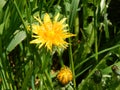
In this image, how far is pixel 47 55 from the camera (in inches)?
49.3

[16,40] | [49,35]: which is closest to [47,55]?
[49,35]

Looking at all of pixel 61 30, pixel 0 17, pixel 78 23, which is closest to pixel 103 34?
pixel 78 23

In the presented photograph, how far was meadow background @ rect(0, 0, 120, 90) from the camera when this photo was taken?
4.33 feet

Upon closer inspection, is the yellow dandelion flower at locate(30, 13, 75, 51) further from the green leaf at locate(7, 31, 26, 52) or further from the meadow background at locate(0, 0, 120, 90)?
the green leaf at locate(7, 31, 26, 52)

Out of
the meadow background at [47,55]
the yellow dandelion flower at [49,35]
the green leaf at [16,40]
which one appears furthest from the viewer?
the green leaf at [16,40]

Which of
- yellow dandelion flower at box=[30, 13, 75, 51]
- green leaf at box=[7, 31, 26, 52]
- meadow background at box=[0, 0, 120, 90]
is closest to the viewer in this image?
yellow dandelion flower at box=[30, 13, 75, 51]

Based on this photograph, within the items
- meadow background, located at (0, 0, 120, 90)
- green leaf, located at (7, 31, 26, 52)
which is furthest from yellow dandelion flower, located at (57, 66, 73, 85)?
green leaf, located at (7, 31, 26, 52)

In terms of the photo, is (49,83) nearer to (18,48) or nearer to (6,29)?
(6,29)

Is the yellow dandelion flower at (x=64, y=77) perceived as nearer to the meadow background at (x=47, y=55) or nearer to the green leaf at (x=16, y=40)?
the meadow background at (x=47, y=55)

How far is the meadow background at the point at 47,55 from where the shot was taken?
1.32 m

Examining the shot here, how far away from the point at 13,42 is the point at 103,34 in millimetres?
652

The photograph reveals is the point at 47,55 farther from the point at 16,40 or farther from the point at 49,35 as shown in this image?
the point at 16,40

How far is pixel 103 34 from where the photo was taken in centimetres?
205

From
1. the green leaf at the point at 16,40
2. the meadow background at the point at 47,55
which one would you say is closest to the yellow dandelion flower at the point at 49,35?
the meadow background at the point at 47,55
